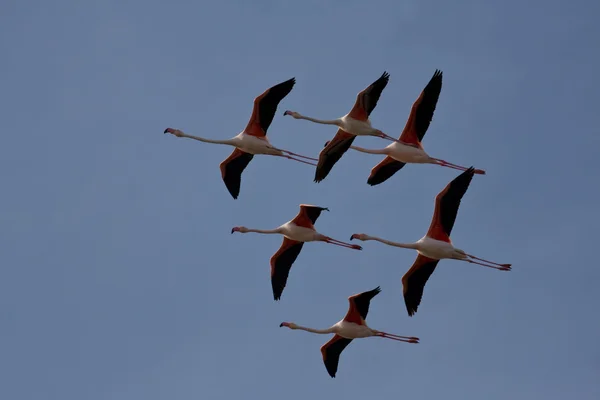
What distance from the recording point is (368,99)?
47.2 metres

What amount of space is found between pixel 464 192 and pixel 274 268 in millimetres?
7431

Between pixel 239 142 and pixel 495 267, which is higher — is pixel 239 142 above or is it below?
above

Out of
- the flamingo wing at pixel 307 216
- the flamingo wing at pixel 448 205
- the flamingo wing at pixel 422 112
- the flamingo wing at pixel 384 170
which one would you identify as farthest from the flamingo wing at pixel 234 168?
the flamingo wing at pixel 448 205

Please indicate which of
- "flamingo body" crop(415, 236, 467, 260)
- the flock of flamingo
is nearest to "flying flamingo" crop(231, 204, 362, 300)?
the flock of flamingo

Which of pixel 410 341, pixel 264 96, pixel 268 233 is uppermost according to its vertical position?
pixel 264 96

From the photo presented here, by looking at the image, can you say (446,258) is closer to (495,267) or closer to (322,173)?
(495,267)

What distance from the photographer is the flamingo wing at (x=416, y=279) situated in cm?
Answer: 4762

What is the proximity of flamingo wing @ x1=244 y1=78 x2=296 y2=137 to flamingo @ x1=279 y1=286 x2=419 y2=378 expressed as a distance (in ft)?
20.9

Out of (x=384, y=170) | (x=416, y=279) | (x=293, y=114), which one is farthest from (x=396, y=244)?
(x=293, y=114)

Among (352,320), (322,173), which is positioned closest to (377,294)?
(352,320)

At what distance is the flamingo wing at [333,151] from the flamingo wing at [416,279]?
4.05 metres

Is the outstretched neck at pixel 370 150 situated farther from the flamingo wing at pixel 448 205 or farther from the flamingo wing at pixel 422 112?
the flamingo wing at pixel 448 205

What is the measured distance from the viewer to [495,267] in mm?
46938

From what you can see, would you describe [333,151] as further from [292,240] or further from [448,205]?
[448,205]
